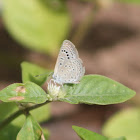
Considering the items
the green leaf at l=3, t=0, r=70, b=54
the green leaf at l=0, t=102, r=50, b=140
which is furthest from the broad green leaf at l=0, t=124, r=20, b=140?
the green leaf at l=3, t=0, r=70, b=54

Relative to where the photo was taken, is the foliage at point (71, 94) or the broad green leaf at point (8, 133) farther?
the broad green leaf at point (8, 133)

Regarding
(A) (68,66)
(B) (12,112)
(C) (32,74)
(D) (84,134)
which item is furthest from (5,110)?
(D) (84,134)

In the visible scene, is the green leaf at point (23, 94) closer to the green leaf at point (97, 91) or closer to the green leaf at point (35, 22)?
the green leaf at point (97, 91)

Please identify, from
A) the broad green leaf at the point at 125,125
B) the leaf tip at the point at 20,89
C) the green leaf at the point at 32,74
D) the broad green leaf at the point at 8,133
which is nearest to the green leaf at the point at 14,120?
the broad green leaf at the point at 8,133

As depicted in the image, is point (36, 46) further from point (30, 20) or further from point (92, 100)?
point (92, 100)

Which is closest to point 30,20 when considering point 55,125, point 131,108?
point 55,125

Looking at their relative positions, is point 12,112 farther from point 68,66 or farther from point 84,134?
point 84,134
